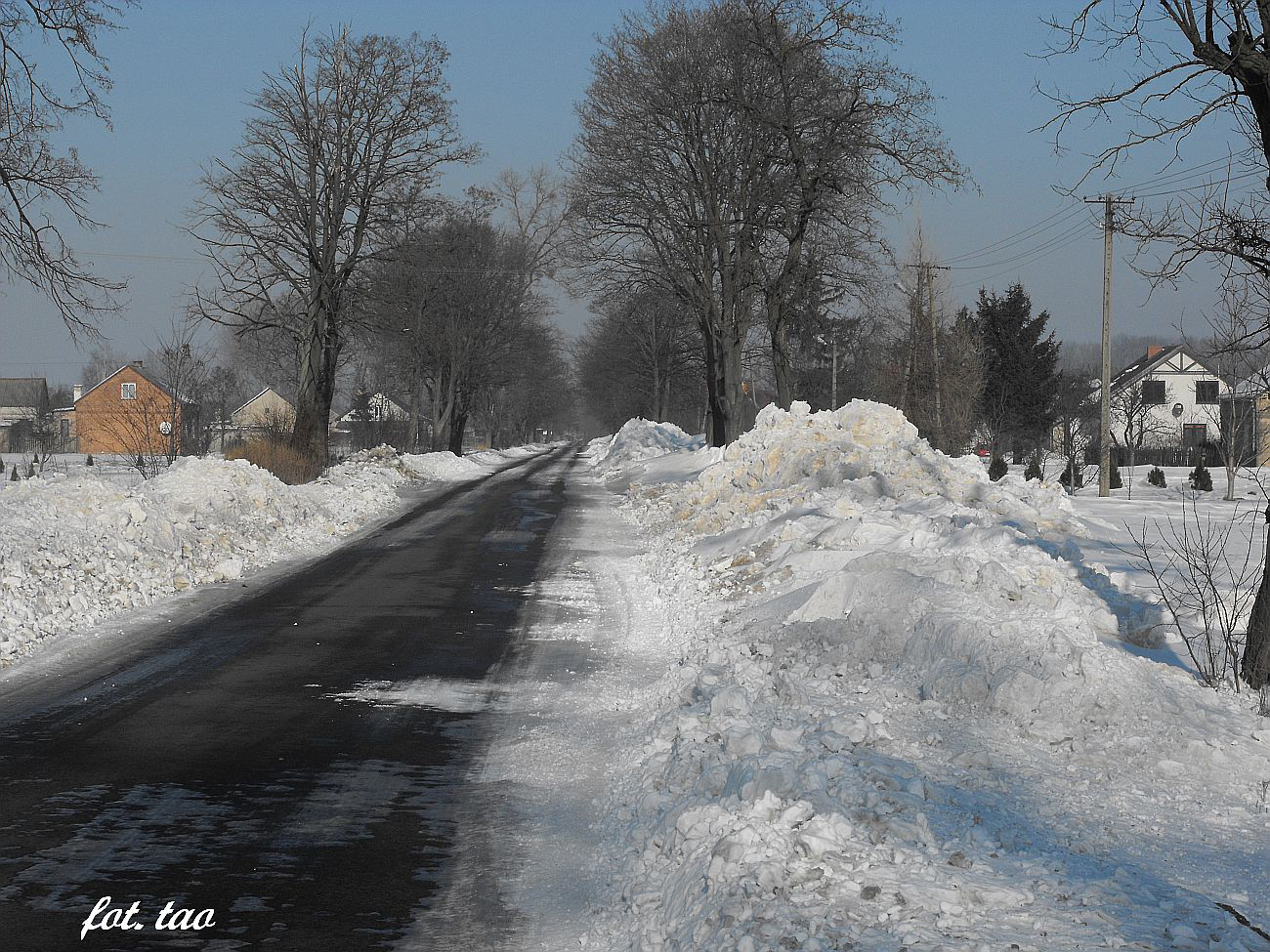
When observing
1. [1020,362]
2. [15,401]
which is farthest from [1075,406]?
[15,401]

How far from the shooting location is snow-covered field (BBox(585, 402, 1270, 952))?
163 inches

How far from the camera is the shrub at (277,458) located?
81.0 ft

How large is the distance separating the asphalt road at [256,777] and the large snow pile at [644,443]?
3176 cm

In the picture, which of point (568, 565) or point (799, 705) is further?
point (568, 565)

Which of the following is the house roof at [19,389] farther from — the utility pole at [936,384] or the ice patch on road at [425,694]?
the ice patch on road at [425,694]

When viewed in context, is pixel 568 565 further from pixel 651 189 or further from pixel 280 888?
pixel 651 189

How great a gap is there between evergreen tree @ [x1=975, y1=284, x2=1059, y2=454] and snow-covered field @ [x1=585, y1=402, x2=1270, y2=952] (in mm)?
38489

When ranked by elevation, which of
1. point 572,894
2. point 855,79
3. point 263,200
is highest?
point 855,79

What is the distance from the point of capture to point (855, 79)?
91.7 feet

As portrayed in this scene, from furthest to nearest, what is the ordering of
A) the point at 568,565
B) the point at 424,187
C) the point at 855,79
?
the point at 424,187
the point at 855,79
the point at 568,565

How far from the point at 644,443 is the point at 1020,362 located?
17190 millimetres

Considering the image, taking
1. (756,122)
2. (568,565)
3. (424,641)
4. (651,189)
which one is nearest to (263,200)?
(651,189)

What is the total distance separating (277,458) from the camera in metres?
25.2

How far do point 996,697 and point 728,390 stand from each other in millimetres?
26446
